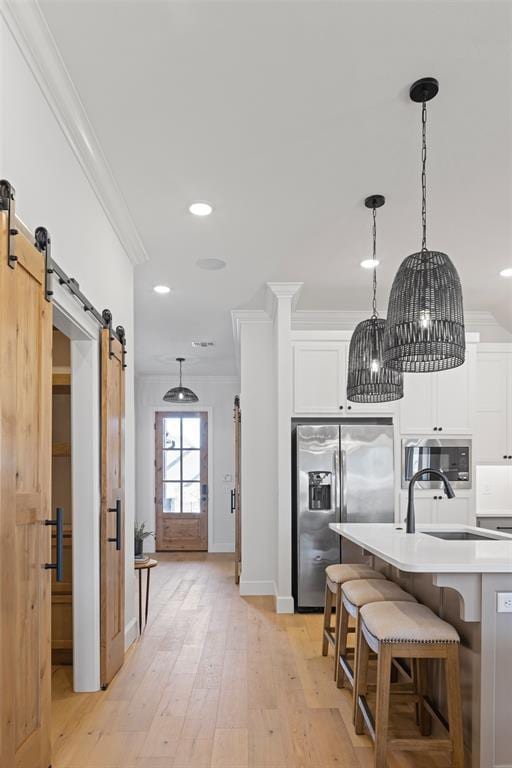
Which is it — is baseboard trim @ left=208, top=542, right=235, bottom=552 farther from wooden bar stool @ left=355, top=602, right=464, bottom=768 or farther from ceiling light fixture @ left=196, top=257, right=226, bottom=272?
wooden bar stool @ left=355, top=602, right=464, bottom=768

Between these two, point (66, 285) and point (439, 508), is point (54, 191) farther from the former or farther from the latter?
point (439, 508)

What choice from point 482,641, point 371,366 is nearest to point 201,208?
point 371,366

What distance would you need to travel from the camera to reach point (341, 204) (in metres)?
3.82

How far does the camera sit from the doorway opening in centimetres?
396

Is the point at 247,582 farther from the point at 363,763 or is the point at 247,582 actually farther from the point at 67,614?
the point at 363,763

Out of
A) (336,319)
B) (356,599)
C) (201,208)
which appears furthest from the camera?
(336,319)

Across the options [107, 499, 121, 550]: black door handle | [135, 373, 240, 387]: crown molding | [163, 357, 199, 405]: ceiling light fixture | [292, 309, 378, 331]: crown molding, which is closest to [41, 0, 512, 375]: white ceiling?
[292, 309, 378, 331]: crown molding

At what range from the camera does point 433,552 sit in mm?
2643

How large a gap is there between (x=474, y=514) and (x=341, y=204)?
3214mm

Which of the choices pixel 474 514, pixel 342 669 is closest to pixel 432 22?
pixel 342 669

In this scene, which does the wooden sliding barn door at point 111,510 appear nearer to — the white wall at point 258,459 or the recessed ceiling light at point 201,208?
the recessed ceiling light at point 201,208

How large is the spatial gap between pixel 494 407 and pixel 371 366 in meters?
2.93

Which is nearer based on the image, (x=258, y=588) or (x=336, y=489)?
(x=336, y=489)

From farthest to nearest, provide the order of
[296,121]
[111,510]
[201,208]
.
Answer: [201,208] < [111,510] < [296,121]
